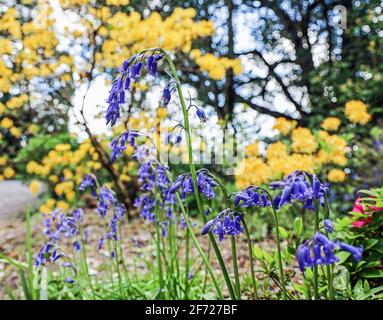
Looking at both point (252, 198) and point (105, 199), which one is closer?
point (252, 198)

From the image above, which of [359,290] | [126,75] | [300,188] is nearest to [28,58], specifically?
[126,75]

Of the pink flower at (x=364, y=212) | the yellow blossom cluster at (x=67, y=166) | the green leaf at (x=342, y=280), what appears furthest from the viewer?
the yellow blossom cluster at (x=67, y=166)

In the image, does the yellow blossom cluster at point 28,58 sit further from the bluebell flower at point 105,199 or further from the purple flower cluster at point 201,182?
the purple flower cluster at point 201,182

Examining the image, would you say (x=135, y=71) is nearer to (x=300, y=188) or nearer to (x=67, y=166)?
(x=300, y=188)

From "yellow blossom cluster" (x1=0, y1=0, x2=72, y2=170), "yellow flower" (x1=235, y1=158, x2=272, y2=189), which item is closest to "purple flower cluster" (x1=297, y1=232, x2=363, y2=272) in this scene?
"yellow flower" (x1=235, y1=158, x2=272, y2=189)

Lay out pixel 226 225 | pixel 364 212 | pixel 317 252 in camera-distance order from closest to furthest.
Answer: pixel 317 252
pixel 226 225
pixel 364 212

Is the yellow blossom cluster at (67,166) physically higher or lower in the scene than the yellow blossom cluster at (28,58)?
lower

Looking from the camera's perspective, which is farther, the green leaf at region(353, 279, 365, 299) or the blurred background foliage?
the blurred background foliage

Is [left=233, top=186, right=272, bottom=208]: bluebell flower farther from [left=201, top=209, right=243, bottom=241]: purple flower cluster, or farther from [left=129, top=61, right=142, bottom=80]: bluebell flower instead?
[left=129, top=61, right=142, bottom=80]: bluebell flower

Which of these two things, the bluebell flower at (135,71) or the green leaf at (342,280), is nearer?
the bluebell flower at (135,71)

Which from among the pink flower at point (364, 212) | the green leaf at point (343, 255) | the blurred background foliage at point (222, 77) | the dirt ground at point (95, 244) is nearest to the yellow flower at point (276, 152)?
the blurred background foliage at point (222, 77)

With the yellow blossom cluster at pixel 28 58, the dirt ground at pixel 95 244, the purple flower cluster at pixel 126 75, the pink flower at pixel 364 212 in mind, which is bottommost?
the dirt ground at pixel 95 244

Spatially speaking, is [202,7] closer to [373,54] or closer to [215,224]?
[373,54]
